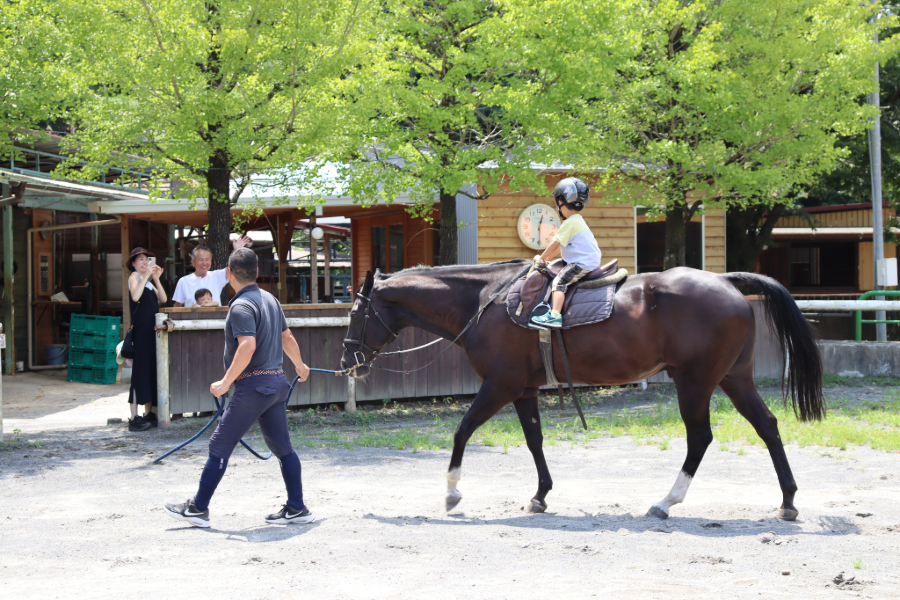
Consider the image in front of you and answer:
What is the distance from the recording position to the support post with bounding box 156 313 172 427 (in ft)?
29.6

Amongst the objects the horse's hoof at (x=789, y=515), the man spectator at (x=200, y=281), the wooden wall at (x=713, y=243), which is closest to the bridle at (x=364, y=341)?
the horse's hoof at (x=789, y=515)

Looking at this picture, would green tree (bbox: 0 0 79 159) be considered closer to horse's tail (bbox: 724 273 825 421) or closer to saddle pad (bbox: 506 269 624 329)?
saddle pad (bbox: 506 269 624 329)

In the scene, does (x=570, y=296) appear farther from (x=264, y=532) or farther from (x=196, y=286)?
(x=196, y=286)

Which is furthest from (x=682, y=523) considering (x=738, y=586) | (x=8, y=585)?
(x=8, y=585)

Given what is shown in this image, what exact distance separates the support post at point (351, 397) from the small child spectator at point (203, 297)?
2.02 meters

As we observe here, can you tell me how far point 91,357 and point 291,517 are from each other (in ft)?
32.5

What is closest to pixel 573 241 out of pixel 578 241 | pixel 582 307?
pixel 578 241

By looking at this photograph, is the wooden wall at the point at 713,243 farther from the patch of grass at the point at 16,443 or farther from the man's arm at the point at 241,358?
the man's arm at the point at 241,358

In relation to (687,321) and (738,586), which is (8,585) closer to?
(738,586)

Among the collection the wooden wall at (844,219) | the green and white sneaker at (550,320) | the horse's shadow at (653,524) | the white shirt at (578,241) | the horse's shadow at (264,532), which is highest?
the wooden wall at (844,219)

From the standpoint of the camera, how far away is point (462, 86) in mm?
11273

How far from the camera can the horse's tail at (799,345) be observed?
5.76m

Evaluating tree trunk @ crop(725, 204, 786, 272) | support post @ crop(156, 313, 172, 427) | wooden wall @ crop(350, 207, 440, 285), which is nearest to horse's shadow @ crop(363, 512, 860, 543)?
support post @ crop(156, 313, 172, 427)

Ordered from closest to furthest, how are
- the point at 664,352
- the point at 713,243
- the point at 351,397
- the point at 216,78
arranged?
the point at 664,352, the point at 216,78, the point at 351,397, the point at 713,243
